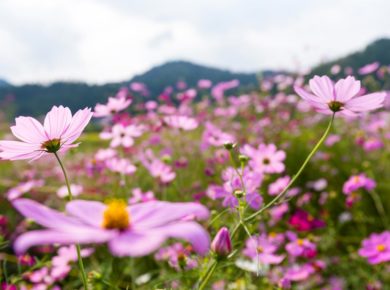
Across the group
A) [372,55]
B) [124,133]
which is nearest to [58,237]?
[124,133]

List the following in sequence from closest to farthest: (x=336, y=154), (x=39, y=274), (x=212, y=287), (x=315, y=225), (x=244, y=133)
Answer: (x=39, y=274) < (x=212, y=287) < (x=315, y=225) < (x=336, y=154) < (x=244, y=133)

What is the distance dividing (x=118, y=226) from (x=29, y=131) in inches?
12.8

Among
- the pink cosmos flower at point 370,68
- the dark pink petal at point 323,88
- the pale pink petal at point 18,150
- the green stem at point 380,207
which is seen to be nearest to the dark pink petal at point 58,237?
the pale pink petal at point 18,150

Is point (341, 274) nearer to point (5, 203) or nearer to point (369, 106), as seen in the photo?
point (369, 106)

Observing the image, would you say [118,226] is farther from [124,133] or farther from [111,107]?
[124,133]

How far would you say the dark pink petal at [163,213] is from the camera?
1.43ft

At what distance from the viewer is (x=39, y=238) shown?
14.7 inches

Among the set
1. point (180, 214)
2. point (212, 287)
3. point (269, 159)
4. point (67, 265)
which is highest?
point (180, 214)

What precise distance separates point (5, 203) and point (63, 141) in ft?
9.56

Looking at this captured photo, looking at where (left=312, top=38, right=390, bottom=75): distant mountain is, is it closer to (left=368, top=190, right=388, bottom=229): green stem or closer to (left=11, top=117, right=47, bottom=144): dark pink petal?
(left=368, top=190, right=388, bottom=229): green stem

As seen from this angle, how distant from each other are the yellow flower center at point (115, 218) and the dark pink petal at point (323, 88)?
0.44 meters

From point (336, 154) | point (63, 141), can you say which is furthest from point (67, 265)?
point (336, 154)

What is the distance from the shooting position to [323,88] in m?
0.78

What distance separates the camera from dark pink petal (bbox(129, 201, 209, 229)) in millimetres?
435
